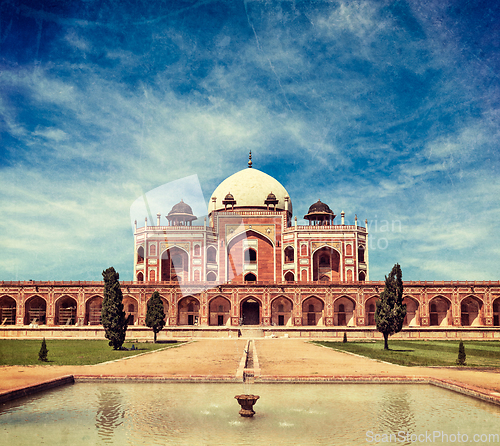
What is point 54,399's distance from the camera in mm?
10656

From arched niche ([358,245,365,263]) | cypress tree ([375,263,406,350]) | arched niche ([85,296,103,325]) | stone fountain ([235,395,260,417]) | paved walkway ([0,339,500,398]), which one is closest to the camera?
stone fountain ([235,395,260,417])

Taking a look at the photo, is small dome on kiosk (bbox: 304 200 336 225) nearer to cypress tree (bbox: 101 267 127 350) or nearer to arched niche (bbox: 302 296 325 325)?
arched niche (bbox: 302 296 325 325)

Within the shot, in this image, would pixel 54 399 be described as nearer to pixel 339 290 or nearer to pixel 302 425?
pixel 302 425

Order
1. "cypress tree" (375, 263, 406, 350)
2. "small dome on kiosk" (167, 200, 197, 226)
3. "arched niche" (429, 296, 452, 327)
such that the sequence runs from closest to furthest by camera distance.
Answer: "cypress tree" (375, 263, 406, 350)
"arched niche" (429, 296, 452, 327)
"small dome on kiosk" (167, 200, 197, 226)

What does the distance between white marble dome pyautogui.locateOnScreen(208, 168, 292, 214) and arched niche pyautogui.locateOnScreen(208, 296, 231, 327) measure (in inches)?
550

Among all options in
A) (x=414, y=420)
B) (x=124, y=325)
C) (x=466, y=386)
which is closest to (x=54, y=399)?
(x=414, y=420)

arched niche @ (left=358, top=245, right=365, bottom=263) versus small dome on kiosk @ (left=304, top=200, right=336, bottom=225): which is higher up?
small dome on kiosk @ (left=304, top=200, right=336, bottom=225)

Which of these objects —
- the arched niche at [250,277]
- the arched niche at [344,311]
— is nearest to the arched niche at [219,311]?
the arched niche at [250,277]

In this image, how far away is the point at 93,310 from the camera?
146 feet

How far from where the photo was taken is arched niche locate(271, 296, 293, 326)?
1730 inches

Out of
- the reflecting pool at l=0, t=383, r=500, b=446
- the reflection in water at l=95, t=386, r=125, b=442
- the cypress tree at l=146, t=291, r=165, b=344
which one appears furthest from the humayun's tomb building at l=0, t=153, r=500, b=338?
the reflecting pool at l=0, t=383, r=500, b=446

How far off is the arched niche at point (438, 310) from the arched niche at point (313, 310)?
31.9ft

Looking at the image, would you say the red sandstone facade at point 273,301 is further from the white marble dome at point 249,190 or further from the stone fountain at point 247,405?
the stone fountain at point 247,405

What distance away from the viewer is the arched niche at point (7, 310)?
4372cm
